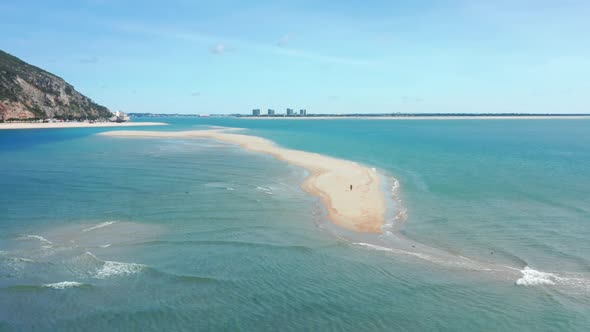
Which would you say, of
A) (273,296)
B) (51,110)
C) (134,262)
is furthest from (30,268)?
(51,110)

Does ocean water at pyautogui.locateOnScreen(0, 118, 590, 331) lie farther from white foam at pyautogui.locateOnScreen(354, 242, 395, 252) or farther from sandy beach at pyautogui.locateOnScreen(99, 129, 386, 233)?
sandy beach at pyautogui.locateOnScreen(99, 129, 386, 233)

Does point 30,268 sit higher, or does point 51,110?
point 51,110

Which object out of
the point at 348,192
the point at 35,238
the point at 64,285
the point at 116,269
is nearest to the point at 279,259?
the point at 116,269

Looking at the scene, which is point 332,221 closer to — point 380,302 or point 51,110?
point 380,302

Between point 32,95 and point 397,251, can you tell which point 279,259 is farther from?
point 32,95

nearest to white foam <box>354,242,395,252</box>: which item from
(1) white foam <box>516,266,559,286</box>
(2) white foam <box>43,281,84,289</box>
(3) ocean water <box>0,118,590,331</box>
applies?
(3) ocean water <box>0,118,590,331</box>

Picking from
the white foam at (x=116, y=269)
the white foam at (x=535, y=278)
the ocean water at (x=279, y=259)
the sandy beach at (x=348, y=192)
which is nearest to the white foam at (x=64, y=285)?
the ocean water at (x=279, y=259)

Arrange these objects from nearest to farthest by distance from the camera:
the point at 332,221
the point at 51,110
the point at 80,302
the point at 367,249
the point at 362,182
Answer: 1. the point at 80,302
2. the point at 367,249
3. the point at 332,221
4. the point at 362,182
5. the point at 51,110
